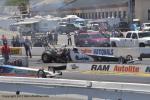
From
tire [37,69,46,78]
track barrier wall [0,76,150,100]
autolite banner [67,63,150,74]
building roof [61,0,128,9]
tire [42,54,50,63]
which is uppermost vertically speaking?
building roof [61,0,128,9]

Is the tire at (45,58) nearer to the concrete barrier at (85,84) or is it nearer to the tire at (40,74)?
the tire at (40,74)

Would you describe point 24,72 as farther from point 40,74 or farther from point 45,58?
point 45,58

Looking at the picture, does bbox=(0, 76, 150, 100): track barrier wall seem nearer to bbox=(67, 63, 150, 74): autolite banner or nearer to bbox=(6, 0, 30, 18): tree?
bbox=(67, 63, 150, 74): autolite banner

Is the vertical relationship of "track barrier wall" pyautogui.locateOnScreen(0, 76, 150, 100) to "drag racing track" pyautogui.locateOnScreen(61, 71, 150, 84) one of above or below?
above

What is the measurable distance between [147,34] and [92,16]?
179ft

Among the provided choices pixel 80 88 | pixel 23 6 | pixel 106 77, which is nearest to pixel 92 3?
pixel 23 6

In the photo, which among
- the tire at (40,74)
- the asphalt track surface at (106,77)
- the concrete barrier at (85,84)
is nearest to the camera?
the concrete barrier at (85,84)

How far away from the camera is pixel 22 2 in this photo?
4970 inches

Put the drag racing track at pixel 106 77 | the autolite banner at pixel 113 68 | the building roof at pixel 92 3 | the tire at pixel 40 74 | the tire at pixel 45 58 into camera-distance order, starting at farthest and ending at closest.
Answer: the building roof at pixel 92 3 → the tire at pixel 45 58 → the autolite banner at pixel 113 68 → the drag racing track at pixel 106 77 → the tire at pixel 40 74

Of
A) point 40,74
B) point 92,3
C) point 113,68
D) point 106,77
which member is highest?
Answer: point 92,3

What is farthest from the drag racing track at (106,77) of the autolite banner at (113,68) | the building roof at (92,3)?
the building roof at (92,3)

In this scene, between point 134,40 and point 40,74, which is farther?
point 134,40

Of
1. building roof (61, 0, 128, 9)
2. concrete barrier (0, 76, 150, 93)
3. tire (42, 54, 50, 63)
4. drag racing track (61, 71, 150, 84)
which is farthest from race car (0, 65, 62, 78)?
building roof (61, 0, 128, 9)

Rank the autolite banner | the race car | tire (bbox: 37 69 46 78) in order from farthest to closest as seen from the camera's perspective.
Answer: the autolite banner
the race car
tire (bbox: 37 69 46 78)
